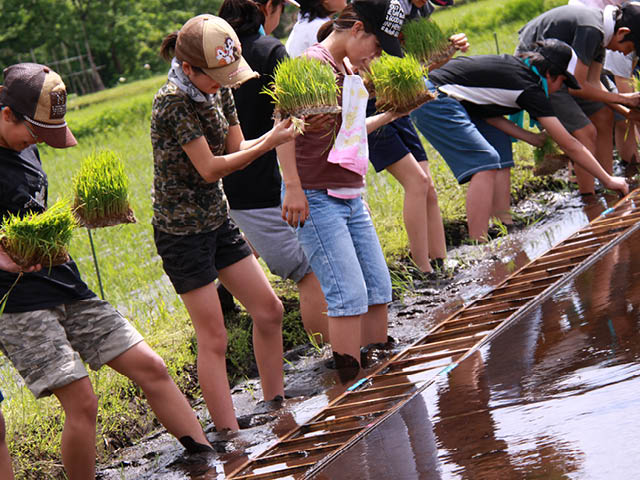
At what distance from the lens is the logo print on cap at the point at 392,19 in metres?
4.02

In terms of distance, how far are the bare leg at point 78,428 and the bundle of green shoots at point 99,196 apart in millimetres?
692

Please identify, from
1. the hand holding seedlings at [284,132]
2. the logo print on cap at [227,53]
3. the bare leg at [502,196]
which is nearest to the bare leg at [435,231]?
the bare leg at [502,196]

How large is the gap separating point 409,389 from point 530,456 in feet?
3.56

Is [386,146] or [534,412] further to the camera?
[386,146]

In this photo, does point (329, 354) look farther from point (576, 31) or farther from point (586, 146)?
point (576, 31)

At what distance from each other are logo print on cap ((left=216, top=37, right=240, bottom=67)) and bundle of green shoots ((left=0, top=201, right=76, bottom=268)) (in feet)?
2.66

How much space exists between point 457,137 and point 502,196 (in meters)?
0.84

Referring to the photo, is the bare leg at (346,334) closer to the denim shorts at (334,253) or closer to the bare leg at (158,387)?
the denim shorts at (334,253)

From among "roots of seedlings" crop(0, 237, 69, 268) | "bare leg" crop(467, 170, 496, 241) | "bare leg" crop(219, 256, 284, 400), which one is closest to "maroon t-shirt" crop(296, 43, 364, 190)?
"bare leg" crop(219, 256, 284, 400)

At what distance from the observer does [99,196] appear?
3.53 meters

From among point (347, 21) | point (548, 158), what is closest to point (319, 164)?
point (347, 21)

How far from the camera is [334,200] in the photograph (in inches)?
155

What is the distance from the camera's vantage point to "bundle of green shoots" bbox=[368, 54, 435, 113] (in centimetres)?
417

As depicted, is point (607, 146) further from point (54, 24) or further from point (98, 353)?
point (54, 24)
